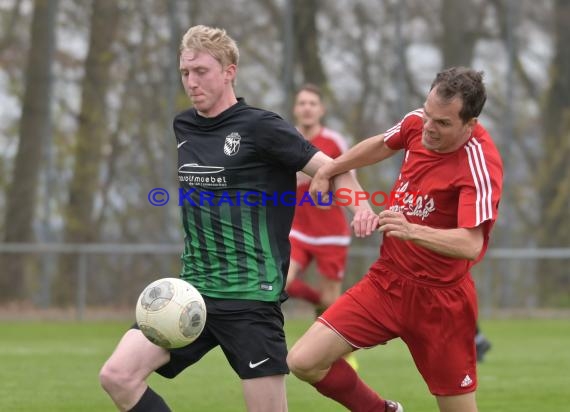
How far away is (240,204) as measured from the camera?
5227mm

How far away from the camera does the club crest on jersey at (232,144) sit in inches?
206

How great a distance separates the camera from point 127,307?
648 inches

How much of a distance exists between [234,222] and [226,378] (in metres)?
4.05

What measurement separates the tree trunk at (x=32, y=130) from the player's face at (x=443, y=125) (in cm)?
1212

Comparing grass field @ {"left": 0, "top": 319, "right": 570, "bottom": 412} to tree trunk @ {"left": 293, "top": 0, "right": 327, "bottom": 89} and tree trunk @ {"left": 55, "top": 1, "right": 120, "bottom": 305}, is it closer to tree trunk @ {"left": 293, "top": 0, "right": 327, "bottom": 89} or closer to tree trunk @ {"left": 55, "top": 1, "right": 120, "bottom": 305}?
tree trunk @ {"left": 55, "top": 1, "right": 120, "bottom": 305}

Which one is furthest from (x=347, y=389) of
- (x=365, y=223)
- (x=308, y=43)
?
(x=308, y=43)

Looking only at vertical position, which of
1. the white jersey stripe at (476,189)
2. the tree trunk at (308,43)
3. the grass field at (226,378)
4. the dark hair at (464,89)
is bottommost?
the grass field at (226,378)

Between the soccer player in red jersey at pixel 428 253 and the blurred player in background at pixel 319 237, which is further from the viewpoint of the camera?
the blurred player in background at pixel 319 237

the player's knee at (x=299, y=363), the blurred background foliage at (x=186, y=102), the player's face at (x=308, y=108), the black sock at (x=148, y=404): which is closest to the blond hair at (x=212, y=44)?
the player's knee at (x=299, y=363)

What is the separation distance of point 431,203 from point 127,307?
457 inches

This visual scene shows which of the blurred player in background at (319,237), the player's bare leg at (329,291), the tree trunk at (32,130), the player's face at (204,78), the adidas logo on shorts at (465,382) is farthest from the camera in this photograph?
the tree trunk at (32,130)

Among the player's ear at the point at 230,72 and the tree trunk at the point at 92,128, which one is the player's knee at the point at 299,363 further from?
the tree trunk at the point at 92,128

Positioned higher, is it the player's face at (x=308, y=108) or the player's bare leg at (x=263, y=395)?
the player's face at (x=308, y=108)

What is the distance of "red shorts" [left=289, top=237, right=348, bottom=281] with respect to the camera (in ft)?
34.3
